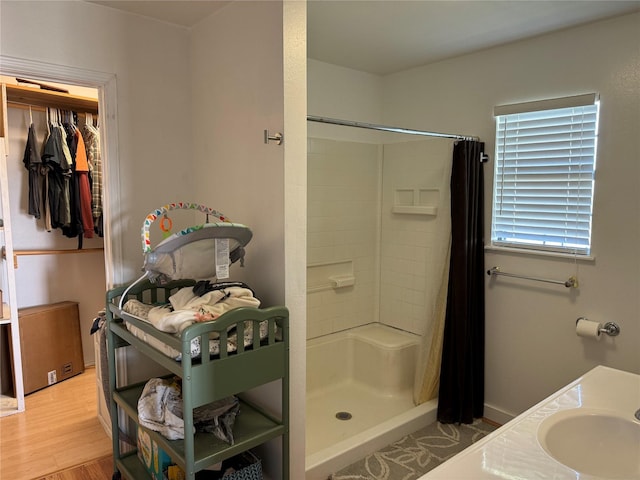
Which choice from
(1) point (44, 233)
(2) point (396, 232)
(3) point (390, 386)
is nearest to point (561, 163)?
(2) point (396, 232)

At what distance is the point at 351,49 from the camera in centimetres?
284

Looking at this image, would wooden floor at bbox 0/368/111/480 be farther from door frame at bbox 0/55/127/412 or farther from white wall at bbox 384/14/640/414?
white wall at bbox 384/14/640/414

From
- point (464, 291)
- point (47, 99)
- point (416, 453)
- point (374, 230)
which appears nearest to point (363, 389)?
point (416, 453)

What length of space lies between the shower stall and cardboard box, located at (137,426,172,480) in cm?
100

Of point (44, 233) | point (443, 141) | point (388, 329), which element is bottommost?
point (388, 329)

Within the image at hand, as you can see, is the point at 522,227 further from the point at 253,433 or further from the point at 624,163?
the point at 253,433

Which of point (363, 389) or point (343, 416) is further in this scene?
point (363, 389)

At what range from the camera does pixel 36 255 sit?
11.6ft

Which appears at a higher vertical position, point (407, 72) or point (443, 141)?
point (407, 72)

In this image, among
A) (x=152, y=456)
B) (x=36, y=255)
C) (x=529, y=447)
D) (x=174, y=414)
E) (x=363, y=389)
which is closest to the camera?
(x=529, y=447)

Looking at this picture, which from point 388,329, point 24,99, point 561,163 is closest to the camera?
point 561,163

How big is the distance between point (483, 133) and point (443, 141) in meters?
0.25

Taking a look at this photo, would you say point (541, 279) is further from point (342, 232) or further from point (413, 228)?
point (342, 232)

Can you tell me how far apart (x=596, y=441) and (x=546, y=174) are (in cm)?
159
